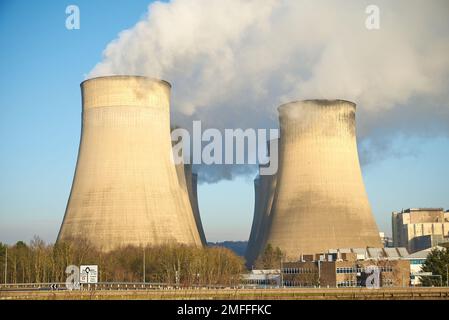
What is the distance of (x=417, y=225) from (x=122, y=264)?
3438 centimetres

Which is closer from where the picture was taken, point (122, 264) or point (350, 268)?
point (122, 264)

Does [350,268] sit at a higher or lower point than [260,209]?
lower

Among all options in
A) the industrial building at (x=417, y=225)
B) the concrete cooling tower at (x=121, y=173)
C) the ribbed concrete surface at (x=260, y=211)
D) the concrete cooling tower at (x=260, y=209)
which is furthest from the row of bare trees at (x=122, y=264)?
the industrial building at (x=417, y=225)

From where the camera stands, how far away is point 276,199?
33719 mm

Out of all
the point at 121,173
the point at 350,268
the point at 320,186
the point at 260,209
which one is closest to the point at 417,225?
the point at 260,209

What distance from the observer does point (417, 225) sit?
60844 mm

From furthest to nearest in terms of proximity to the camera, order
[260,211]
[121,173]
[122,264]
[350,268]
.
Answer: [260,211] → [350,268] → [122,264] → [121,173]

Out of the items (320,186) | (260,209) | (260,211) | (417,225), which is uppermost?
(320,186)

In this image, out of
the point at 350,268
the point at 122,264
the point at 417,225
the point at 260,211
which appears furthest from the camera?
the point at 417,225

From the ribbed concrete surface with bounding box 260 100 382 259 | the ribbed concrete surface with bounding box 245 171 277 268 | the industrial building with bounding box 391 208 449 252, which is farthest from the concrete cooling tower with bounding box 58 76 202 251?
the industrial building with bounding box 391 208 449 252

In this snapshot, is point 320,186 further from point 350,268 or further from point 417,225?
point 417,225
